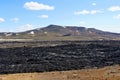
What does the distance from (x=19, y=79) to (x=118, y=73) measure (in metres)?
13.1

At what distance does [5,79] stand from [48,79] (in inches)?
221

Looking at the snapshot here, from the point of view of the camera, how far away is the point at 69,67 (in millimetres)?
56438

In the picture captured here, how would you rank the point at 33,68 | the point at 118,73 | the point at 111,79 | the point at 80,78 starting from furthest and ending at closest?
1. the point at 33,68
2. the point at 118,73
3. the point at 80,78
4. the point at 111,79

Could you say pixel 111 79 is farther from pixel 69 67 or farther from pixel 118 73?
pixel 69 67

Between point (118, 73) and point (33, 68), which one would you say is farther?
point (33, 68)

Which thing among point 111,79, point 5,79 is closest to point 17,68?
point 5,79

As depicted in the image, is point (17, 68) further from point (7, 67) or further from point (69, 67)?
point (69, 67)

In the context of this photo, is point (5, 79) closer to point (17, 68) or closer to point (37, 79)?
point (37, 79)

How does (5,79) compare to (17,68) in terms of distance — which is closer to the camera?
(5,79)

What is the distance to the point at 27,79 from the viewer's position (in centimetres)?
4153

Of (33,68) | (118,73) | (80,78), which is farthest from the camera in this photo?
(33,68)

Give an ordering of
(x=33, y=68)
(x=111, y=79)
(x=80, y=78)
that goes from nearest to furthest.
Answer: (x=111, y=79), (x=80, y=78), (x=33, y=68)

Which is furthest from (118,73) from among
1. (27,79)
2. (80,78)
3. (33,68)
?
(33,68)

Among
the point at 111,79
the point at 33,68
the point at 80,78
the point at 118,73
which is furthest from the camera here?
the point at 33,68
